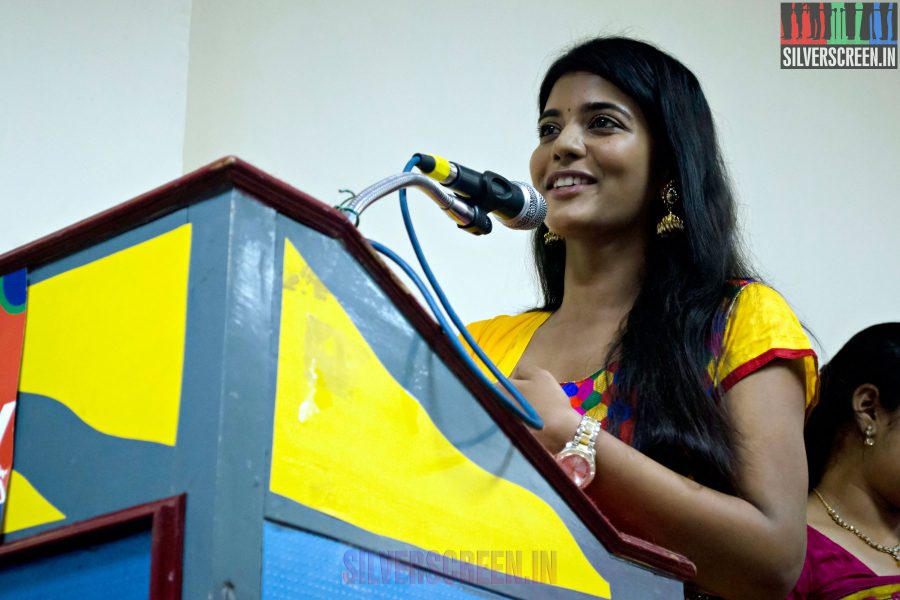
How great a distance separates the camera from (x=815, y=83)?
2.61m

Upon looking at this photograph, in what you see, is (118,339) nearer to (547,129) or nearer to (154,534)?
(154,534)

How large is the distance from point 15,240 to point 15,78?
302mm

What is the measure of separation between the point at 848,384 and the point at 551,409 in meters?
1.12

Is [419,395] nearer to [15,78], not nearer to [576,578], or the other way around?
[576,578]

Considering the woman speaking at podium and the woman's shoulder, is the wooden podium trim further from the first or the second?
the woman's shoulder

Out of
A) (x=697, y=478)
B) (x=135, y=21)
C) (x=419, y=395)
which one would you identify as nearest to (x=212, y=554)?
(x=419, y=395)

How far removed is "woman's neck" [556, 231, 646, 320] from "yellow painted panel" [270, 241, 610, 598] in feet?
2.58

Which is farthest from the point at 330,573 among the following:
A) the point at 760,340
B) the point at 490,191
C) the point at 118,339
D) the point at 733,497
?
the point at 760,340

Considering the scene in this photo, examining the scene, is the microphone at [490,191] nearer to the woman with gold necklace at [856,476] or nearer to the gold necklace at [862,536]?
the woman with gold necklace at [856,476]

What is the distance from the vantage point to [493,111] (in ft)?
8.25

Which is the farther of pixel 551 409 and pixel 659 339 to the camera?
pixel 659 339

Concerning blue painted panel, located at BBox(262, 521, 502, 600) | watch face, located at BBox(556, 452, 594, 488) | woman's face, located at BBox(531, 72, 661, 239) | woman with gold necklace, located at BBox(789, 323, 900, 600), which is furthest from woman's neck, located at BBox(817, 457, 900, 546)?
blue painted panel, located at BBox(262, 521, 502, 600)

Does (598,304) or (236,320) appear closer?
(236,320)

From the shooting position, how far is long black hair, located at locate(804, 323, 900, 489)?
2016mm
